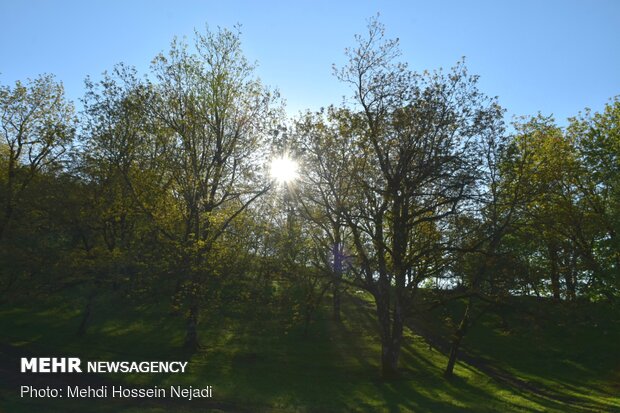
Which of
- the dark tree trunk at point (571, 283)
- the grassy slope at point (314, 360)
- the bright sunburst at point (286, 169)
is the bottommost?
the grassy slope at point (314, 360)

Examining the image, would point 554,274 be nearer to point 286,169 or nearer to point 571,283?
point 571,283

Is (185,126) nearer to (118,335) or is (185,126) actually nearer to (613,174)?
(118,335)

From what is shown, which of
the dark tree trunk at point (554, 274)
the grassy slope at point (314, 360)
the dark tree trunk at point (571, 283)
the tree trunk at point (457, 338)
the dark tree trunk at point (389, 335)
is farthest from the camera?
the tree trunk at point (457, 338)

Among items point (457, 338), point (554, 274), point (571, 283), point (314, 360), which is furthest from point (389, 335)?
point (571, 283)

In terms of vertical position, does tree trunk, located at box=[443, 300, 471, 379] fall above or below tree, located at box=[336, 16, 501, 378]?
below

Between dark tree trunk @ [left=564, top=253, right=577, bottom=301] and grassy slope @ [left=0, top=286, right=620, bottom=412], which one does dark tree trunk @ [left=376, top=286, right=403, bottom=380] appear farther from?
dark tree trunk @ [left=564, top=253, right=577, bottom=301]

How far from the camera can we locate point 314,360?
111ft

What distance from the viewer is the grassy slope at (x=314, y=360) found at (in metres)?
22.3

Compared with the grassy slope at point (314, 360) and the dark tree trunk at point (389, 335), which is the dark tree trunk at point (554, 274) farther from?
the dark tree trunk at point (389, 335)

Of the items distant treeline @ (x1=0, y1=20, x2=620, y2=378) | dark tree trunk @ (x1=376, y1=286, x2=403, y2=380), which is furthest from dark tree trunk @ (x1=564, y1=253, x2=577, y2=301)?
dark tree trunk @ (x1=376, y1=286, x2=403, y2=380)

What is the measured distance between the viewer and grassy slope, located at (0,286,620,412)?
22344 millimetres

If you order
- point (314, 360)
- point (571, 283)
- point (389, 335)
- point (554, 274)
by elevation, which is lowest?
point (314, 360)

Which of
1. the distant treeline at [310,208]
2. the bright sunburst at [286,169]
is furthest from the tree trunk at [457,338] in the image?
the bright sunburst at [286,169]

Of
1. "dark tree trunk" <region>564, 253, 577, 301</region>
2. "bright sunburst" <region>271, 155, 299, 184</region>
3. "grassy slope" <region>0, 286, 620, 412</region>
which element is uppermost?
"bright sunburst" <region>271, 155, 299, 184</region>
